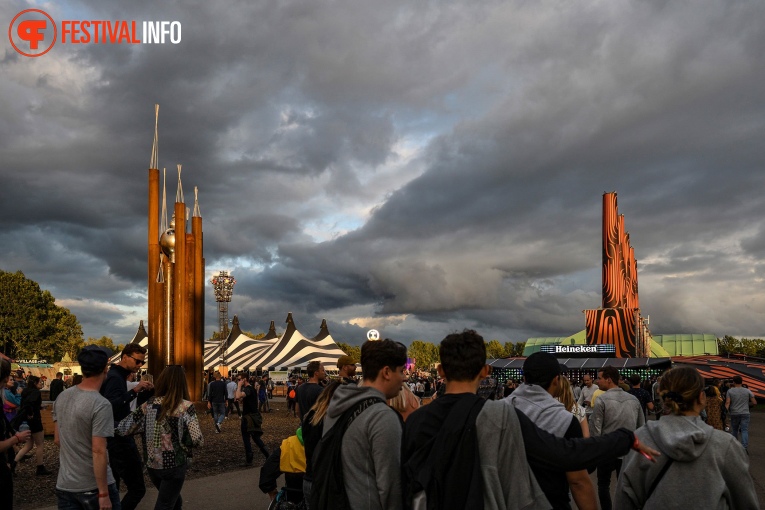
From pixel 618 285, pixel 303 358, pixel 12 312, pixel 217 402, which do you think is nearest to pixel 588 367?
pixel 303 358

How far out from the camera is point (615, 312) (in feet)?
212

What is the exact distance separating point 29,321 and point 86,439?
67.8 m

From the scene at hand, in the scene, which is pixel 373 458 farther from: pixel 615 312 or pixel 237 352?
pixel 615 312

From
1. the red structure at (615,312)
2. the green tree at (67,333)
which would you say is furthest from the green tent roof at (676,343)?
the green tree at (67,333)

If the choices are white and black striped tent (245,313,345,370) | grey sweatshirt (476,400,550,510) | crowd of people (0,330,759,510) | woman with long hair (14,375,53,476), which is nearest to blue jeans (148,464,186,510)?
crowd of people (0,330,759,510)

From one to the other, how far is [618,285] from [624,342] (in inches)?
364

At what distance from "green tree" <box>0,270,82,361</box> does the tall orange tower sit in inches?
1647

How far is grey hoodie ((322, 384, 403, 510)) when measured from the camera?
3.36 metres

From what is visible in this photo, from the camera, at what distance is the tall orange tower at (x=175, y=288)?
27.4 m

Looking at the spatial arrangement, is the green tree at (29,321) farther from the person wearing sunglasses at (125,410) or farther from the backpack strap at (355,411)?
the backpack strap at (355,411)

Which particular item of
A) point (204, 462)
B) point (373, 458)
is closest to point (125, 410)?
point (373, 458)

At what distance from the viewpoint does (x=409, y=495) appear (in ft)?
10.6

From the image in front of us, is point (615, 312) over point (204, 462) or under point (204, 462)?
over

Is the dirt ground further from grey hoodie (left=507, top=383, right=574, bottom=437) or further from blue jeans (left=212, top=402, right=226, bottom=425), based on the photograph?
grey hoodie (left=507, top=383, right=574, bottom=437)
